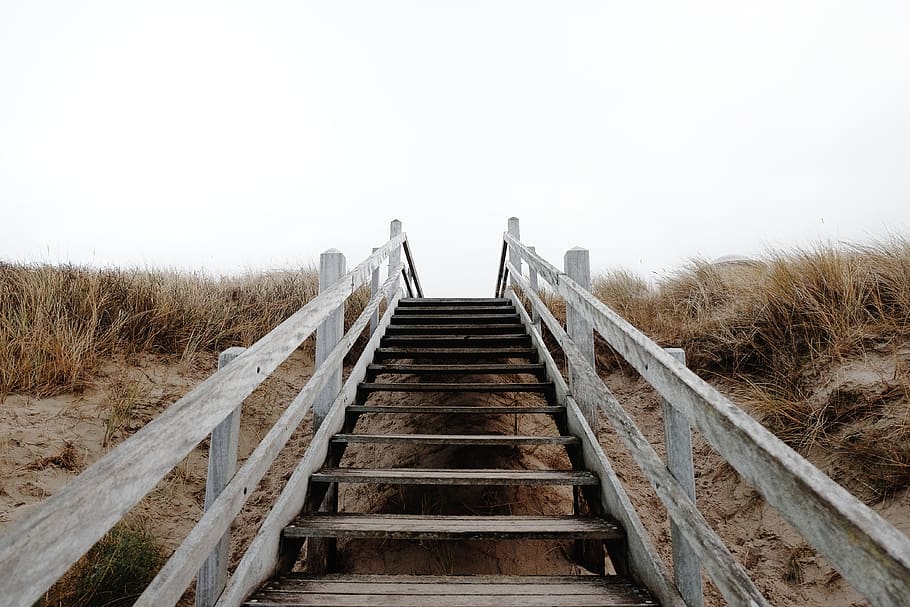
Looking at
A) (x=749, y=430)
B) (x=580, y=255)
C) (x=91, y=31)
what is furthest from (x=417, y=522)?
(x=91, y=31)

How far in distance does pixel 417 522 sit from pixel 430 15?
55733 mm

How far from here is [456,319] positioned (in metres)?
5.00

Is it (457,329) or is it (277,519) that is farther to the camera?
(457,329)

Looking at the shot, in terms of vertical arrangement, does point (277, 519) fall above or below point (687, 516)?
below

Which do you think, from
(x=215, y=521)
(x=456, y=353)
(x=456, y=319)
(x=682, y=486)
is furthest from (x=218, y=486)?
(x=456, y=319)

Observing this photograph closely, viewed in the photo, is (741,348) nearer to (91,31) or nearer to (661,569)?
(661,569)

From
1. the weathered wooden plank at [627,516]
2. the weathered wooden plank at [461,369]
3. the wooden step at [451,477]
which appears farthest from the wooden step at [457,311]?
the wooden step at [451,477]

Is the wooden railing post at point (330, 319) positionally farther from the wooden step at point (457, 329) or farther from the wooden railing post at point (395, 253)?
the wooden railing post at point (395, 253)

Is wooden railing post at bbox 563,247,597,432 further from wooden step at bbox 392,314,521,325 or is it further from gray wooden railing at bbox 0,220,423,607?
wooden step at bbox 392,314,521,325

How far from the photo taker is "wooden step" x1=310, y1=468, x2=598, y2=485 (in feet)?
7.39

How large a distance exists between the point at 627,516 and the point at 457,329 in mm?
2870

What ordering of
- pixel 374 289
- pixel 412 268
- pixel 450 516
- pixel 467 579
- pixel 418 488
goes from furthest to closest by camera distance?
pixel 412 268 → pixel 374 289 → pixel 418 488 → pixel 450 516 → pixel 467 579

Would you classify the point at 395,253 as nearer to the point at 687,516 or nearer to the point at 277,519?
the point at 277,519

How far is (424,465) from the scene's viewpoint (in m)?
4.52
